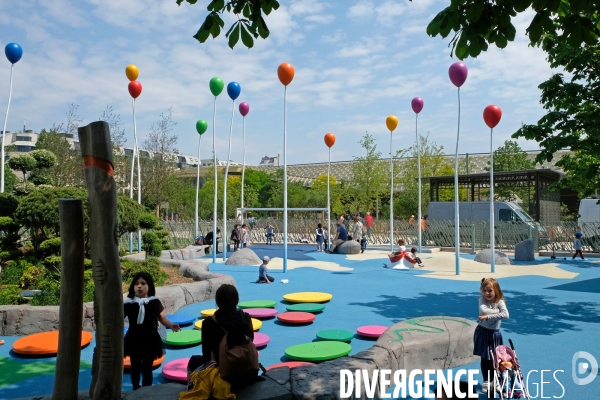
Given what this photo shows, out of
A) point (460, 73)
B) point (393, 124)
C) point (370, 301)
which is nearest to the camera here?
point (370, 301)

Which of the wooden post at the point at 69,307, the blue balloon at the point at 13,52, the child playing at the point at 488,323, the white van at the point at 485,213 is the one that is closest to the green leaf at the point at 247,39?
the wooden post at the point at 69,307

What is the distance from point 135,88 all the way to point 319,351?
13.6m

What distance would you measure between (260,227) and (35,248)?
2213 centimetres

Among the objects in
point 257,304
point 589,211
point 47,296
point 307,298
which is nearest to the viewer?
point 47,296

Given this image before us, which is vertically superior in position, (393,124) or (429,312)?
(393,124)

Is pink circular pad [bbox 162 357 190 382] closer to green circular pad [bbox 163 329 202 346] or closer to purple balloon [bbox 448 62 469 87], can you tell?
green circular pad [bbox 163 329 202 346]

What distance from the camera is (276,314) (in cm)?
915

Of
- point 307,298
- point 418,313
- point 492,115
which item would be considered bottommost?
point 418,313

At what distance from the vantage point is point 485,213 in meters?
26.0

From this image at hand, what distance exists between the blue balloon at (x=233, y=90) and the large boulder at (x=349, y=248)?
29.2ft

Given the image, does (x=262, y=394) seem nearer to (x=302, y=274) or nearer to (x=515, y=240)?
(x=302, y=274)

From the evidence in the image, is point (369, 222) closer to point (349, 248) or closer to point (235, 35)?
point (349, 248)

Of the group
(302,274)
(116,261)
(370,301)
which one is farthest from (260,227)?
(116,261)

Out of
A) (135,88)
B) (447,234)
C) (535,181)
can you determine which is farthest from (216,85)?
(535,181)
